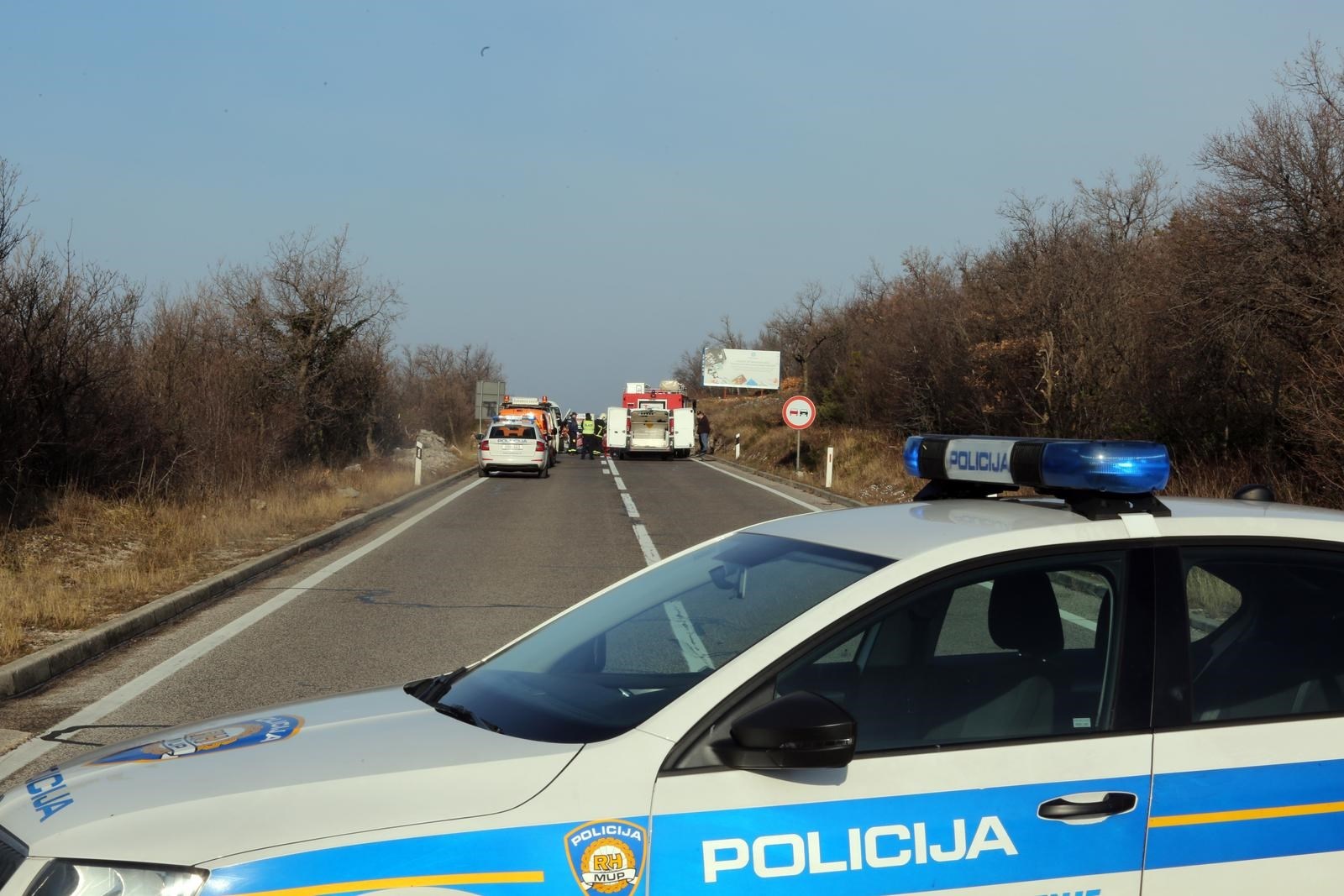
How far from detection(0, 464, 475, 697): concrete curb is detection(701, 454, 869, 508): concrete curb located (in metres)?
Result: 6.90

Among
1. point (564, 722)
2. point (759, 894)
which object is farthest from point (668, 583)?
point (759, 894)

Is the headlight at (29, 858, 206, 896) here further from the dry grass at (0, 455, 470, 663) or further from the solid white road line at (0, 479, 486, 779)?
the dry grass at (0, 455, 470, 663)

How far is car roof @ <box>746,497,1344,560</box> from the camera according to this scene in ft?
9.88

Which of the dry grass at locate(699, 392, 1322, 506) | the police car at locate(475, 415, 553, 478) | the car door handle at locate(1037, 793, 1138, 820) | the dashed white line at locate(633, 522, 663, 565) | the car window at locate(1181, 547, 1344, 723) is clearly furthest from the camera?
the police car at locate(475, 415, 553, 478)

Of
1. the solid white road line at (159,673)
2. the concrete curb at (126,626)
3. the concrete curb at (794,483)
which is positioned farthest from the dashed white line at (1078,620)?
the concrete curb at (794,483)

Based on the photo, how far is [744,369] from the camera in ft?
308

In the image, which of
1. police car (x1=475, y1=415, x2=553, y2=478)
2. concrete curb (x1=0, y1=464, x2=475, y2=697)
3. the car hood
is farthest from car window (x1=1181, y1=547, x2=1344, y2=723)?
police car (x1=475, y1=415, x2=553, y2=478)

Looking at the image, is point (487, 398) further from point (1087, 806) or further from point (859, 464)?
point (1087, 806)

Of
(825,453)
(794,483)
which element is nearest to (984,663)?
(794,483)

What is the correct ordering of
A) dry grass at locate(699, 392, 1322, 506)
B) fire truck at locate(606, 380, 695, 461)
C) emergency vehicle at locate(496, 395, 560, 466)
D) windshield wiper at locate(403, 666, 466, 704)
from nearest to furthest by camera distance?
windshield wiper at locate(403, 666, 466, 704) → dry grass at locate(699, 392, 1322, 506) → emergency vehicle at locate(496, 395, 560, 466) → fire truck at locate(606, 380, 695, 461)

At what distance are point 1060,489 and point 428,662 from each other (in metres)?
6.08

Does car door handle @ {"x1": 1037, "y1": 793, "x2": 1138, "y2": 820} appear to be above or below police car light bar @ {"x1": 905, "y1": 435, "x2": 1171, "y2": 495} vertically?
below

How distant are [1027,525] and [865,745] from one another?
740 mm

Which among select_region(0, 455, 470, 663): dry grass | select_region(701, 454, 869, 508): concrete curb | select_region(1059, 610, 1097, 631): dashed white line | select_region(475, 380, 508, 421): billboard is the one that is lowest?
select_region(701, 454, 869, 508): concrete curb
